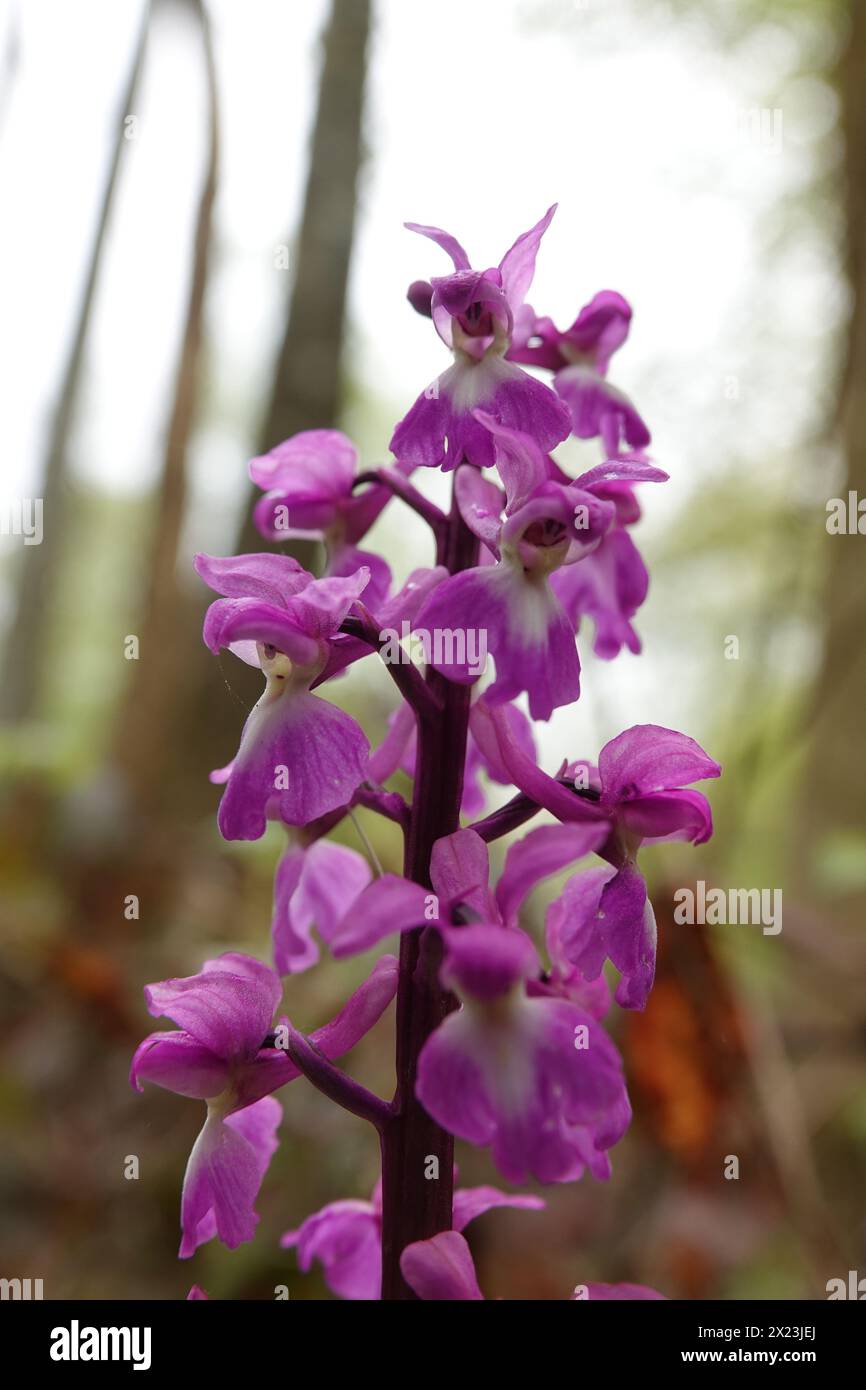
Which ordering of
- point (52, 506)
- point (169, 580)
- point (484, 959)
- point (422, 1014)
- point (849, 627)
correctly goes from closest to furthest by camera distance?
point (484, 959) < point (422, 1014) < point (849, 627) < point (169, 580) < point (52, 506)

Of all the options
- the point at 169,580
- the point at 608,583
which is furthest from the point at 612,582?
the point at 169,580

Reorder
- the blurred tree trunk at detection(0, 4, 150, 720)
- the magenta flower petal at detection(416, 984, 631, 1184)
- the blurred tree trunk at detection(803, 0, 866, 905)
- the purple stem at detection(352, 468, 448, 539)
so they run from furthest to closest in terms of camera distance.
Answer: the blurred tree trunk at detection(0, 4, 150, 720) < the blurred tree trunk at detection(803, 0, 866, 905) < the purple stem at detection(352, 468, 448, 539) < the magenta flower petal at detection(416, 984, 631, 1184)

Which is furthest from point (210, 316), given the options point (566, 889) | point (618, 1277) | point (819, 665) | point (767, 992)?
point (566, 889)

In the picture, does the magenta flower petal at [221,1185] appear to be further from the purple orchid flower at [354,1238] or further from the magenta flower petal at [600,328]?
the magenta flower petal at [600,328]

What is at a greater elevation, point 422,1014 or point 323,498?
point 323,498

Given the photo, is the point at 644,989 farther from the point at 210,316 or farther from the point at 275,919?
the point at 210,316

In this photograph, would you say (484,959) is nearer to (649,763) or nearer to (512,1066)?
(512,1066)

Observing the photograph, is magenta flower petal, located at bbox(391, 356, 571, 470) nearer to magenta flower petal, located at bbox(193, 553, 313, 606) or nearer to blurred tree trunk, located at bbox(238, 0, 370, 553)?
magenta flower petal, located at bbox(193, 553, 313, 606)

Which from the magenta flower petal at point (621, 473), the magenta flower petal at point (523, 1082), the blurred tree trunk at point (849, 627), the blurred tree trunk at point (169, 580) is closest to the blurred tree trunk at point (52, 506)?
the blurred tree trunk at point (169, 580)

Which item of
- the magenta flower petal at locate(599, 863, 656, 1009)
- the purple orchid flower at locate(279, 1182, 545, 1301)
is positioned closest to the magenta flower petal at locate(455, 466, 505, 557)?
the magenta flower petal at locate(599, 863, 656, 1009)
